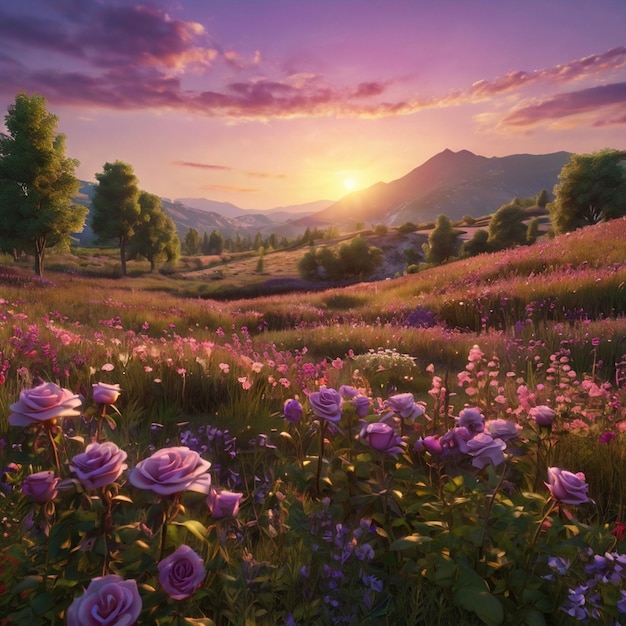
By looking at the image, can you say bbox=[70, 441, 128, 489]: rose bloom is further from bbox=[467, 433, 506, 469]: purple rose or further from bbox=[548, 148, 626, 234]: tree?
bbox=[548, 148, 626, 234]: tree

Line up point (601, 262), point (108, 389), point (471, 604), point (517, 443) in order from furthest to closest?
point (601, 262) < point (517, 443) < point (108, 389) < point (471, 604)

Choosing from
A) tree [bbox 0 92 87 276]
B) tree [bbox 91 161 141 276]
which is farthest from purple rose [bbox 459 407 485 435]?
tree [bbox 91 161 141 276]

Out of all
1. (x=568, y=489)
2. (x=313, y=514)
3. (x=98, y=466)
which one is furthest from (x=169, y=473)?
(x=568, y=489)

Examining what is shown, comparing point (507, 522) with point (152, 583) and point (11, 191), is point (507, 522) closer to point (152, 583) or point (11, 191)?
point (152, 583)

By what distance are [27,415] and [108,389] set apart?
47 cm

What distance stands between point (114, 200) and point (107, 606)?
49560 millimetres

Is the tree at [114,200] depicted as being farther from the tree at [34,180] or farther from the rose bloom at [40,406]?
the rose bloom at [40,406]

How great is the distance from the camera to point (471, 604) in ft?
5.55

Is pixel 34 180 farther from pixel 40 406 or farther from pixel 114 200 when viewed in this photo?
pixel 40 406

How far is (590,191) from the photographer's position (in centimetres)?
4169

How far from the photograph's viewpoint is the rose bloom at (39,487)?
5.17ft

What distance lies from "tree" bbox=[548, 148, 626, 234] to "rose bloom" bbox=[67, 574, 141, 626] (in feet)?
160

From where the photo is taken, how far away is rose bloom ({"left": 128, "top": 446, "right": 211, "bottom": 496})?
1280 mm

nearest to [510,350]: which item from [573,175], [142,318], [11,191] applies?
[142,318]
